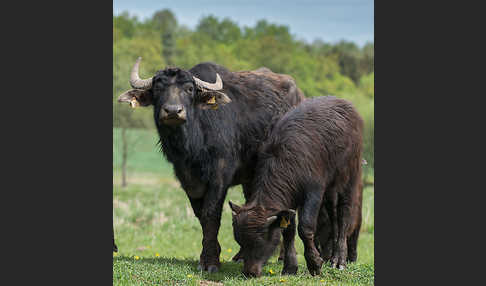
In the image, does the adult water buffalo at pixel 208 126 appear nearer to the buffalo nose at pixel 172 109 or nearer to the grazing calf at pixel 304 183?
the buffalo nose at pixel 172 109

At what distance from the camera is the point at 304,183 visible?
9633mm

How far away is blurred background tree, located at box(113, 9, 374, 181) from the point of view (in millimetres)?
24234

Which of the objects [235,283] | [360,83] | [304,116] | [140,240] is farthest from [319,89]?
[235,283]

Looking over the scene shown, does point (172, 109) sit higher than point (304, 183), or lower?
higher

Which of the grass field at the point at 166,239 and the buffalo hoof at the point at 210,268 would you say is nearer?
the grass field at the point at 166,239

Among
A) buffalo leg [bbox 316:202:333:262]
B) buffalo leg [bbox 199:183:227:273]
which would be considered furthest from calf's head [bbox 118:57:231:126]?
buffalo leg [bbox 316:202:333:262]

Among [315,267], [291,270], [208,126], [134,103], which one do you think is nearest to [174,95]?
[134,103]

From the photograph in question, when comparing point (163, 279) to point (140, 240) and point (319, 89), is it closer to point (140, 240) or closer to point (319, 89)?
point (140, 240)

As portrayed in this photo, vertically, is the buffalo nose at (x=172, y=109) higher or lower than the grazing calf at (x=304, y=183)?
higher

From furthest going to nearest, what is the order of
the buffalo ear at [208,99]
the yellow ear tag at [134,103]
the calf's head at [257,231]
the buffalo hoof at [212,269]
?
the buffalo hoof at [212,269], the buffalo ear at [208,99], the yellow ear tag at [134,103], the calf's head at [257,231]

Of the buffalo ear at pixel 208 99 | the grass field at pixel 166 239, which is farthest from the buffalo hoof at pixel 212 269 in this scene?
the buffalo ear at pixel 208 99

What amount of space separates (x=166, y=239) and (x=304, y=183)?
33.9 ft

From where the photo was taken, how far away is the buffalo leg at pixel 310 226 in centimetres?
952

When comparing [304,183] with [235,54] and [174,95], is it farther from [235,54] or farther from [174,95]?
[235,54]
